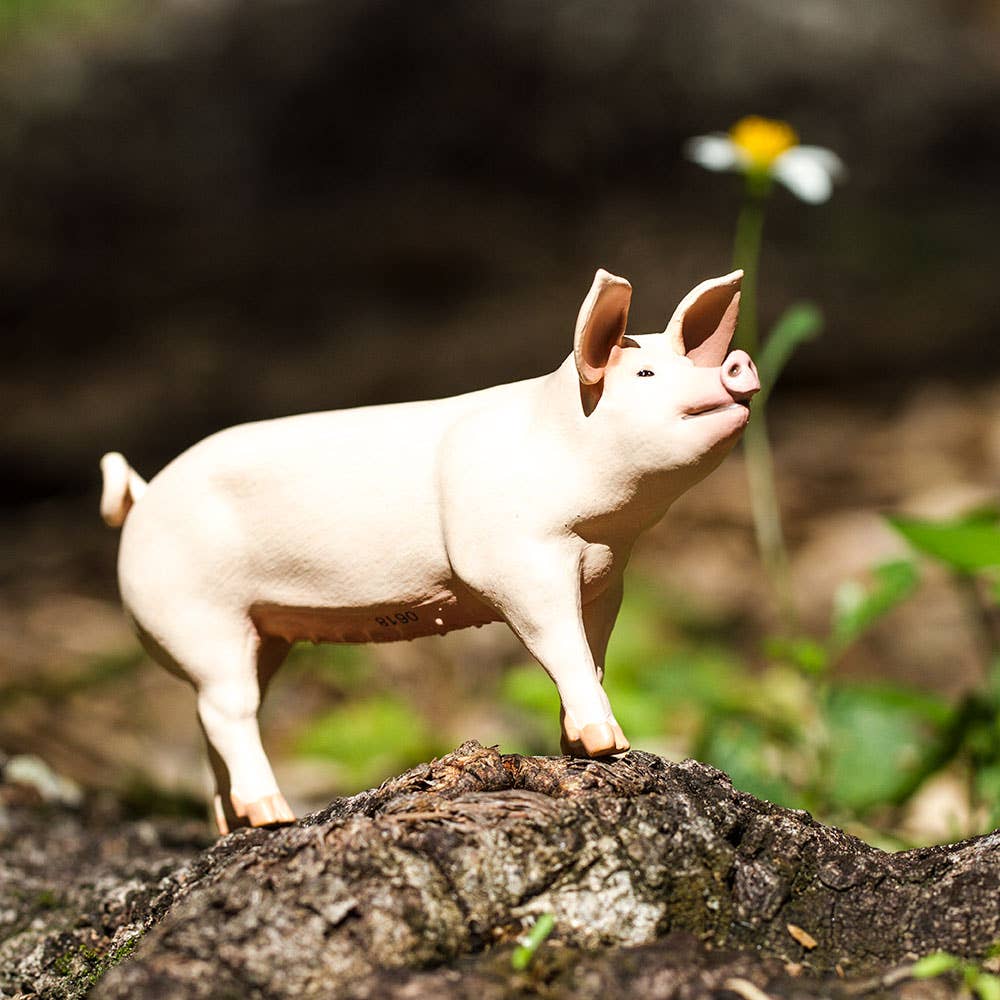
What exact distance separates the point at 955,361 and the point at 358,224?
3.08m

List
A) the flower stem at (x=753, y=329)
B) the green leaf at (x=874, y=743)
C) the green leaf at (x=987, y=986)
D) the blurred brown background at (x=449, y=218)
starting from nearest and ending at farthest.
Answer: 1. the green leaf at (x=987, y=986)
2. the green leaf at (x=874, y=743)
3. the flower stem at (x=753, y=329)
4. the blurred brown background at (x=449, y=218)

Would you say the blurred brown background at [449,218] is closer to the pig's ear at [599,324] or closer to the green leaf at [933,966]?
the pig's ear at [599,324]

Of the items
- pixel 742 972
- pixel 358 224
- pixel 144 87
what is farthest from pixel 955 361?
pixel 742 972

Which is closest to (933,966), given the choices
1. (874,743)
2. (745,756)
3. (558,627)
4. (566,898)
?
(566,898)

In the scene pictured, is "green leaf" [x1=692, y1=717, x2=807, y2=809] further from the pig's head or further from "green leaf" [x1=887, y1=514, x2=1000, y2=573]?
the pig's head

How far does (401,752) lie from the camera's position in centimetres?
369

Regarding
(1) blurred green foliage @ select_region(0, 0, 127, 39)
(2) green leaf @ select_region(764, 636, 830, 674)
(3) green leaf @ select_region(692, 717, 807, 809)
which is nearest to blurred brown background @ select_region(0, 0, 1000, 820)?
(1) blurred green foliage @ select_region(0, 0, 127, 39)

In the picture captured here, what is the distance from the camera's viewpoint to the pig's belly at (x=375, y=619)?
178 centimetres

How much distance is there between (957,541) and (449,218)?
3962mm

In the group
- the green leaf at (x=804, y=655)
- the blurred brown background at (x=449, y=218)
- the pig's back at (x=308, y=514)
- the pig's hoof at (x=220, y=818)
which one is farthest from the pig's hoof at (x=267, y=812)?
the blurred brown background at (x=449, y=218)

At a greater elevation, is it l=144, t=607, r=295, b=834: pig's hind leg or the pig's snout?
the pig's snout

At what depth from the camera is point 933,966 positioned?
1262 millimetres

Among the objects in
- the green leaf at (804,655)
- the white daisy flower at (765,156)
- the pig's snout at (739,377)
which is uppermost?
the white daisy flower at (765,156)

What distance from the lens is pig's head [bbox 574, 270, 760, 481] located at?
1.61 metres
